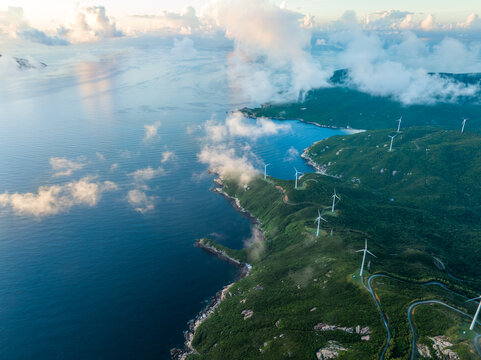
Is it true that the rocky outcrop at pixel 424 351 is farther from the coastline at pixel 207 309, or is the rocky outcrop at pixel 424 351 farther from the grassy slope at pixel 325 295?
the coastline at pixel 207 309

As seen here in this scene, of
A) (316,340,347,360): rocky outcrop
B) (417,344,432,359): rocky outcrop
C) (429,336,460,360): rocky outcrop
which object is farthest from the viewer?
(316,340,347,360): rocky outcrop

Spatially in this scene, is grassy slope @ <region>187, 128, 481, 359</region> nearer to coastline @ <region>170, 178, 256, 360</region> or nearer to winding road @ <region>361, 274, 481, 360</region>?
winding road @ <region>361, 274, 481, 360</region>

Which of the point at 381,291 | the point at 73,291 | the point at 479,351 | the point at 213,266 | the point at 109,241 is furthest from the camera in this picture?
the point at 109,241

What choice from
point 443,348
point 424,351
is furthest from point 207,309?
point 443,348

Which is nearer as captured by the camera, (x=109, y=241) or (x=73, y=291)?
(x=73, y=291)

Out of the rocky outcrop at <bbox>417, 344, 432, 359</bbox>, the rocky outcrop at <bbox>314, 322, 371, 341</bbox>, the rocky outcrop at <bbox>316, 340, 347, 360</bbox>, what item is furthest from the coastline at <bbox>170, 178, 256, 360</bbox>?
the rocky outcrop at <bbox>417, 344, 432, 359</bbox>

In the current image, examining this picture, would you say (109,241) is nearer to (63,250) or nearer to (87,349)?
(63,250)

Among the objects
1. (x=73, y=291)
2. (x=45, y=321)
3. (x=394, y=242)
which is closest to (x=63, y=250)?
(x=73, y=291)

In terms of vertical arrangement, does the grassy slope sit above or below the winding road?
below

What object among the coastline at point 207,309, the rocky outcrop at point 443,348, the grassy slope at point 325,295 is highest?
the rocky outcrop at point 443,348

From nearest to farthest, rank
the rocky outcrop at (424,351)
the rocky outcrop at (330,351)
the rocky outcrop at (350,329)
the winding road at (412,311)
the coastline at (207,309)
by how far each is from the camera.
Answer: the rocky outcrop at (424,351), the winding road at (412,311), the rocky outcrop at (330,351), the rocky outcrop at (350,329), the coastline at (207,309)

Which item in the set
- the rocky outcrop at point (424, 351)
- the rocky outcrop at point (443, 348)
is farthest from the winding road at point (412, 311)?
the rocky outcrop at point (443, 348)
